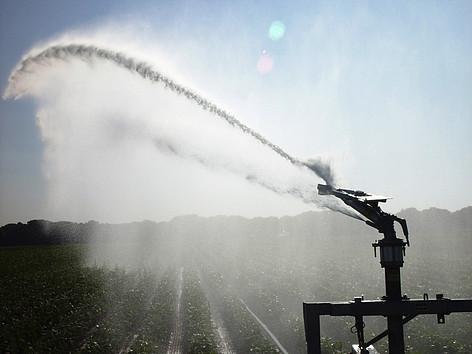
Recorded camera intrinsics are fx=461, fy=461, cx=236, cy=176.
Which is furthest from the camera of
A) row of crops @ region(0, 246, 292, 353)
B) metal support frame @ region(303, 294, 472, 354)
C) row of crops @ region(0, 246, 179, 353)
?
row of crops @ region(0, 246, 179, 353)

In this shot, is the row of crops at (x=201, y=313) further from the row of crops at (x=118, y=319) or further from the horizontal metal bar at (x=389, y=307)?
the horizontal metal bar at (x=389, y=307)

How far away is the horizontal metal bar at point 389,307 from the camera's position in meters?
8.13

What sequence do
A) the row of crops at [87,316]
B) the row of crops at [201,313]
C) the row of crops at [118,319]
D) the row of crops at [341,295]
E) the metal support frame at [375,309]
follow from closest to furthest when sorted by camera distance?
the metal support frame at [375,309], the row of crops at [341,295], the row of crops at [201,313], the row of crops at [118,319], the row of crops at [87,316]

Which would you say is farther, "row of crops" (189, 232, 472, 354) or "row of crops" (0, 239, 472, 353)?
"row of crops" (0, 239, 472, 353)

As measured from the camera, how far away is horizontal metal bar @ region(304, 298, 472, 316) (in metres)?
8.13

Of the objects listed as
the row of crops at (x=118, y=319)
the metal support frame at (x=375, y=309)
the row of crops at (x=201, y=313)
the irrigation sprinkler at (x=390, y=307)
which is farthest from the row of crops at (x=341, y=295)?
the metal support frame at (x=375, y=309)

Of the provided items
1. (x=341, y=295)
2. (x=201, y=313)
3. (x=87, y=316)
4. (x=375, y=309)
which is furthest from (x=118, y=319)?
(x=375, y=309)

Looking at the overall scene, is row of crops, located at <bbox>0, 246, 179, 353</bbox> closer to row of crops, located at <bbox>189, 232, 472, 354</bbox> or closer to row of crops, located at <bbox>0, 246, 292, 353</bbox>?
row of crops, located at <bbox>0, 246, 292, 353</bbox>

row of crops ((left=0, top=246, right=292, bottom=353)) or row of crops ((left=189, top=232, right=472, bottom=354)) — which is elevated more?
row of crops ((left=189, top=232, right=472, bottom=354))

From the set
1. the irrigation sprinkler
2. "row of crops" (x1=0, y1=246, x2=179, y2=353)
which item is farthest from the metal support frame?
"row of crops" (x1=0, y1=246, x2=179, y2=353)

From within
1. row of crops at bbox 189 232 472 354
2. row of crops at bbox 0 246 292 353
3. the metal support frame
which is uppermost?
the metal support frame

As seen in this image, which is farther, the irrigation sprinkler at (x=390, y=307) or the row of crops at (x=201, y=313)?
the row of crops at (x=201, y=313)

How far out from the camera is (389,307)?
8172 mm

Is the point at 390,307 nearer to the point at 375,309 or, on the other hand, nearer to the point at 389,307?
the point at 389,307
